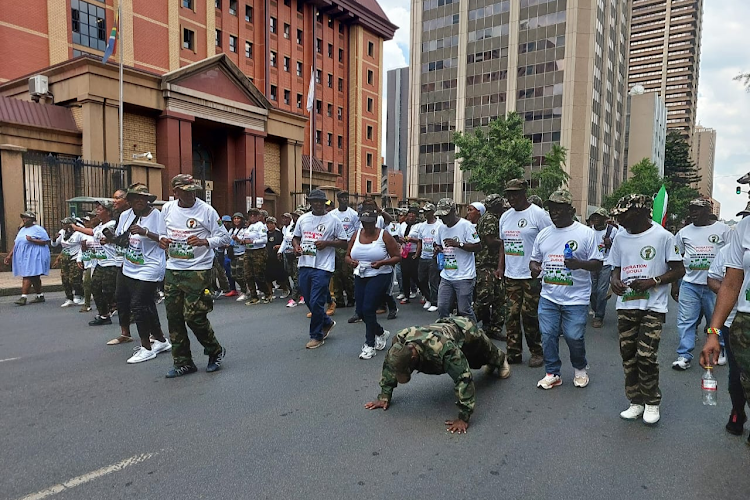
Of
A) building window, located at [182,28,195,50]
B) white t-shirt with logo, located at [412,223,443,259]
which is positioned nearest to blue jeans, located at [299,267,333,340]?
white t-shirt with logo, located at [412,223,443,259]

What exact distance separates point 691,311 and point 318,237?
446cm

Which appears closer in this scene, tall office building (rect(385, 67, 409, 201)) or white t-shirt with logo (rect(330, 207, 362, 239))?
white t-shirt with logo (rect(330, 207, 362, 239))

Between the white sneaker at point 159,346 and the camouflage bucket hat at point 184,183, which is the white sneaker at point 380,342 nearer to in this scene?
the white sneaker at point 159,346

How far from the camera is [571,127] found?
59.5m

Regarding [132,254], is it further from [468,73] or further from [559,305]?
[468,73]

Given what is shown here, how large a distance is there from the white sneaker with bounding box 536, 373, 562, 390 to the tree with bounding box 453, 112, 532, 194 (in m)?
32.9

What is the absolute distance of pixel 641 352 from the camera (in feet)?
13.1

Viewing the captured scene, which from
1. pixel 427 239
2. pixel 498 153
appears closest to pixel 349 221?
pixel 427 239

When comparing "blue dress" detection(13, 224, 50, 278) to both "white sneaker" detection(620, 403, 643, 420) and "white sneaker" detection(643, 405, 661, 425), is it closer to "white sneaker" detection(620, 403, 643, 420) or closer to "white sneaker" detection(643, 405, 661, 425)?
"white sneaker" detection(620, 403, 643, 420)

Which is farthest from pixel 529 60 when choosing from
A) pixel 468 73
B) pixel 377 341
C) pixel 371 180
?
pixel 377 341

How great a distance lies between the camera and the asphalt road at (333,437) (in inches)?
122

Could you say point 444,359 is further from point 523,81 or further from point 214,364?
point 523,81

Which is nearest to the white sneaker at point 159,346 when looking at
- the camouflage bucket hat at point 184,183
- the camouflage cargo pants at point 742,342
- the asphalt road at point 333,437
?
the asphalt road at point 333,437

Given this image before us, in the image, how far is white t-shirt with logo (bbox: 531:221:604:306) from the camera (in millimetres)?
4633
